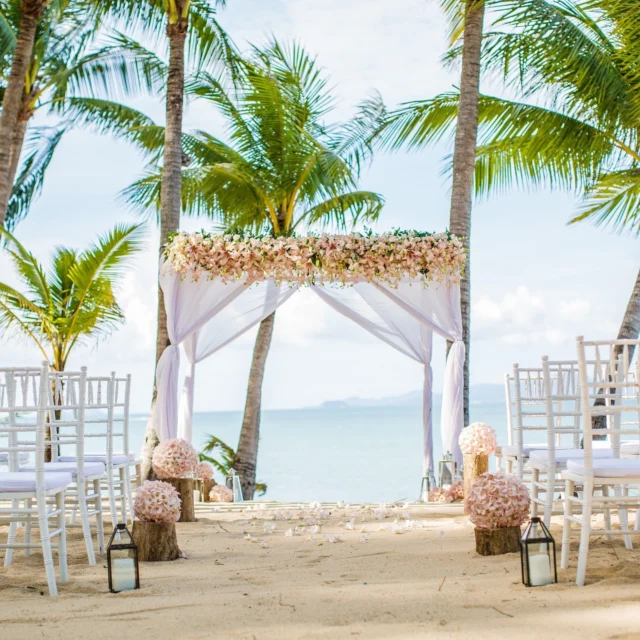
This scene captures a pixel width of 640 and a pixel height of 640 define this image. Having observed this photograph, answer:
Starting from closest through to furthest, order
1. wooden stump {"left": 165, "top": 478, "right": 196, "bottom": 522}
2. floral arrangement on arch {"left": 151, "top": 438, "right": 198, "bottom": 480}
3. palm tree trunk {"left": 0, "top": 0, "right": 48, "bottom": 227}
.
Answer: floral arrangement on arch {"left": 151, "top": 438, "right": 198, "bottom": 480}, wooden stump {"left": 165, "top": 478, "right": 196, "bottom": 522}, palm tree trunk {"left": 0, "top": 0, "right": 48, "bottom": 227}

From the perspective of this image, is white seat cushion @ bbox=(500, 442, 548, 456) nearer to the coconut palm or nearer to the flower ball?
the flower ball

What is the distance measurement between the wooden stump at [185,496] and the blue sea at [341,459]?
53.8 feet

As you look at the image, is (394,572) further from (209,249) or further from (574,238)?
(574,238)

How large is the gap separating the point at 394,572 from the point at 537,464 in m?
1.06

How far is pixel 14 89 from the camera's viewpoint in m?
8.30

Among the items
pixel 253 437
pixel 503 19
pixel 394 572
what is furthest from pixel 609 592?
pixel 253 437

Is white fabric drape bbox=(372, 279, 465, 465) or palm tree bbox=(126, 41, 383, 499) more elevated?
palm tree bbox=(126, 41, 383, 499)

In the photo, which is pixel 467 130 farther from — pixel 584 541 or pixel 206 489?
pixel 584 541

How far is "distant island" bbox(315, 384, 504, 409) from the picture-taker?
70188mm

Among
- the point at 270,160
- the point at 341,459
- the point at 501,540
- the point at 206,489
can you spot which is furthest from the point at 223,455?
the point at 341,459

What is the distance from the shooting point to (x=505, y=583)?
11.4ft

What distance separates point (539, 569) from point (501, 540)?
2.83 ft

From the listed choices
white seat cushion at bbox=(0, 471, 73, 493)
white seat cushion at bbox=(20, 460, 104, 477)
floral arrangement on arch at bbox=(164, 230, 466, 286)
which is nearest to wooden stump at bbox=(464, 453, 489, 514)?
floral arrangement on arch at bbox=(164, 230, 466, 286)

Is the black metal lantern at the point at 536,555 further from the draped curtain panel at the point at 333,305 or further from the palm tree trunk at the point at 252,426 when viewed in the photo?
the palm tree trunk at the point at 252,426
